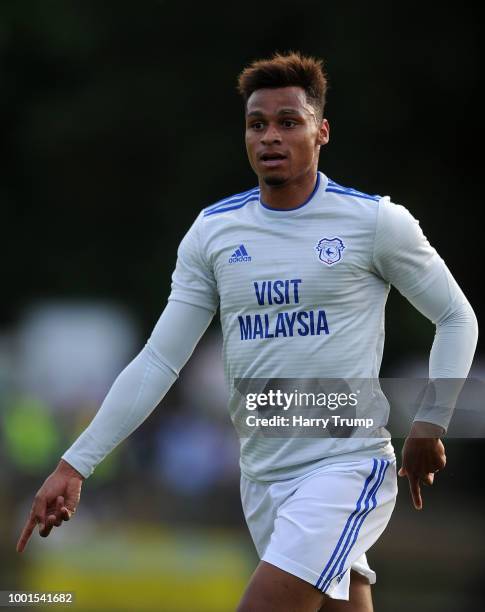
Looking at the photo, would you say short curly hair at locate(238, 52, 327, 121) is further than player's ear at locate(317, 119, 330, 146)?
No

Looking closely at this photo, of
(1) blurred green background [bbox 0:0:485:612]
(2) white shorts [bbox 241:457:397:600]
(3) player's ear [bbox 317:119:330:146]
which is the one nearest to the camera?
(2) white shorts [bbox 241:457:397:600]

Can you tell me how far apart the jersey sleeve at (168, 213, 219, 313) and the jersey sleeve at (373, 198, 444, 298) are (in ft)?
2.28

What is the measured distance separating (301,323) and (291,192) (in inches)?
21.4

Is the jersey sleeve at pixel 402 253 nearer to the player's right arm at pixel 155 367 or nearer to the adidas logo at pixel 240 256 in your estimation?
the adidas logo at pixel 240 256

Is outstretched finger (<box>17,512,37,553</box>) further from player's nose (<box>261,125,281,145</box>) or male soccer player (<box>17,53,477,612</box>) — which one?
player's nose (<box>261,125,281,145</box>)

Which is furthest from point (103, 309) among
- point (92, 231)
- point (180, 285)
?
point (180, 285)

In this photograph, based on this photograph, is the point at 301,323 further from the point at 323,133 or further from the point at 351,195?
the point at 323,133

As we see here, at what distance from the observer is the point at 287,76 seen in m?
5.47

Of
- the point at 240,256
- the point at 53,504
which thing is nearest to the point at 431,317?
the point at 240,256

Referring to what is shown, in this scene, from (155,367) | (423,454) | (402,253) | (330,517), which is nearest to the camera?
(330,517)

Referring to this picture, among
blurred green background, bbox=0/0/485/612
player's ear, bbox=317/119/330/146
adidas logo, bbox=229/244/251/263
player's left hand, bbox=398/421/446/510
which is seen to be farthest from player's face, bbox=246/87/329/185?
blurred green background, bbox=0/0/485/612

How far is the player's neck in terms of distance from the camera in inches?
216

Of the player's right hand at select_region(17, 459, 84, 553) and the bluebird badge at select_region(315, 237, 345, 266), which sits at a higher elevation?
the bluebird badge at select_region(315, 237, 345, 266)

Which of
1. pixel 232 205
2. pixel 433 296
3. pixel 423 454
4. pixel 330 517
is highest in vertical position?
pixel 232 205
